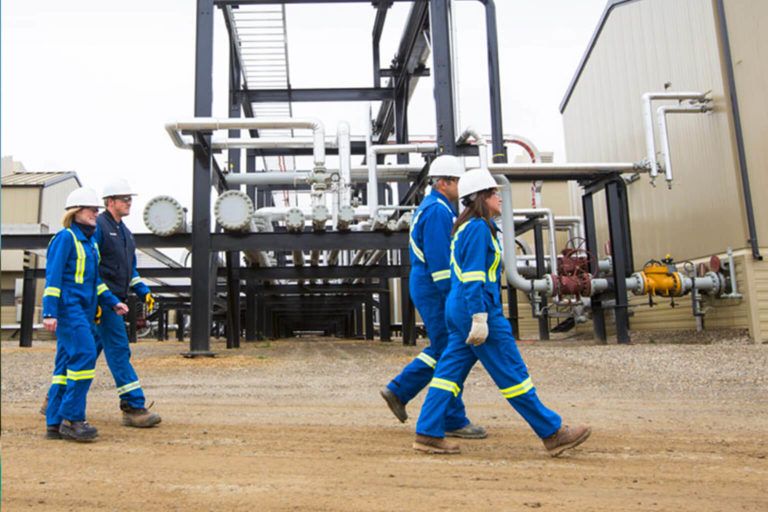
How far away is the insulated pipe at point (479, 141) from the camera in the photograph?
36.2ft

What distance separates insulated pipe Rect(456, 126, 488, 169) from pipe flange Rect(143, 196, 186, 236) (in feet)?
15.9

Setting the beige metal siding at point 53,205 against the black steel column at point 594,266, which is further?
the beige metal siding at point 53,205

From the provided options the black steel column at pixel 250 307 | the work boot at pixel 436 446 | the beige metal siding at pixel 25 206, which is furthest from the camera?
the beige metal siding at pixel 25 206

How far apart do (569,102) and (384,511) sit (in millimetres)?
19245

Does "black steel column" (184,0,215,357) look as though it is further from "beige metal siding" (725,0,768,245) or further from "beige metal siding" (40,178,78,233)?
"beige metal siding" (40,178,78,233)

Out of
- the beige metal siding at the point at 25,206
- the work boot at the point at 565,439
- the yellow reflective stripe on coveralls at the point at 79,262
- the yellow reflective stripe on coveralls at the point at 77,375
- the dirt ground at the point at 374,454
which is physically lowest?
the dirt ground at the point at 374,454

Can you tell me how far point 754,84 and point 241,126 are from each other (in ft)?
28.7

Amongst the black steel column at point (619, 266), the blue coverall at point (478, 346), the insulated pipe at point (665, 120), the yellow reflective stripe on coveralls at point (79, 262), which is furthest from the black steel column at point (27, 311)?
the blue coverall at point (478, 346)

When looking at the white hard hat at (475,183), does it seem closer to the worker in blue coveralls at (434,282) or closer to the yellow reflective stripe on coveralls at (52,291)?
the worker in blue coveralls at (434,282)

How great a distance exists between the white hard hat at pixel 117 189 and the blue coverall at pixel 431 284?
221 cm

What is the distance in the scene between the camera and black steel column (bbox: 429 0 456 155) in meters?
11.0

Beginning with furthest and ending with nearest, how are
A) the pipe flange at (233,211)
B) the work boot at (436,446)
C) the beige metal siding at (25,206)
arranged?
the beige metal siding at (25,206)
the pipe flange at (233,211)
the work boot at (436,446)

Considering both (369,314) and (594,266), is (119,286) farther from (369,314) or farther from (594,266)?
(369,314)

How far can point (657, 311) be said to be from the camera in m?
14.6
